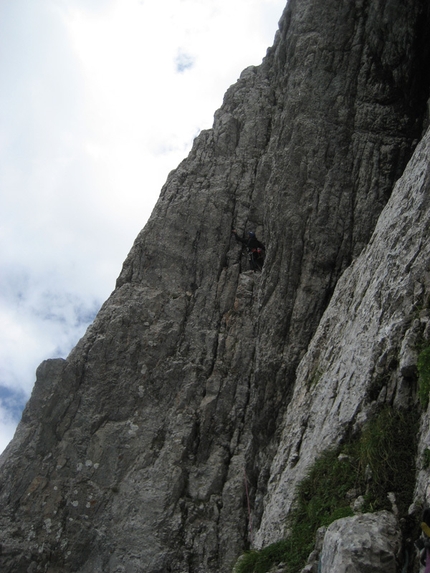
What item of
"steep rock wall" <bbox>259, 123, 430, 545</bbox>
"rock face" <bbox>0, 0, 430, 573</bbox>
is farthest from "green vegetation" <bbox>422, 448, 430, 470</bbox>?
"rock face" <bbox>0, 0, 430, 573</bbox>

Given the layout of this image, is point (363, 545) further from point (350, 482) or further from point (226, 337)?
point (226, 337)

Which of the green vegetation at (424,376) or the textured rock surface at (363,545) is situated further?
the green vegetation at (424,376)

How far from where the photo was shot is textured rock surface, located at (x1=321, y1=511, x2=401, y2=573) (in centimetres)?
686

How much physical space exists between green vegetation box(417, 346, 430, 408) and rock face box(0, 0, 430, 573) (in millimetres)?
4728

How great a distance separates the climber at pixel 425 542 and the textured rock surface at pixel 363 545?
0.36 meters

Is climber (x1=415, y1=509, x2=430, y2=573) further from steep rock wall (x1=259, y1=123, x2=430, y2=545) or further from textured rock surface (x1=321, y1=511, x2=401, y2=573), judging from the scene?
steep rock wall (x1=259, y1=123, x2=430, y2=545)

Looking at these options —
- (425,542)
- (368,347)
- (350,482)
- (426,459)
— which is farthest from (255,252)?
(425,542)

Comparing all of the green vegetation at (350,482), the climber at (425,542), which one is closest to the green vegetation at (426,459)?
the green vegetation at (350,482)

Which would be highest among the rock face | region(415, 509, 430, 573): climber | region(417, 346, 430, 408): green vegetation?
the rock face

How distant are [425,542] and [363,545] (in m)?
0.77

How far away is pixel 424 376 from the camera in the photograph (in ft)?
27.1

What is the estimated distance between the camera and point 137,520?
16844mm

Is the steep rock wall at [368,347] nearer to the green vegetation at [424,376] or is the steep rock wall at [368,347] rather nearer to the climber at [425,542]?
the green vegetation at [424,376]

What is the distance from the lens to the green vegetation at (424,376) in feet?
26.9
